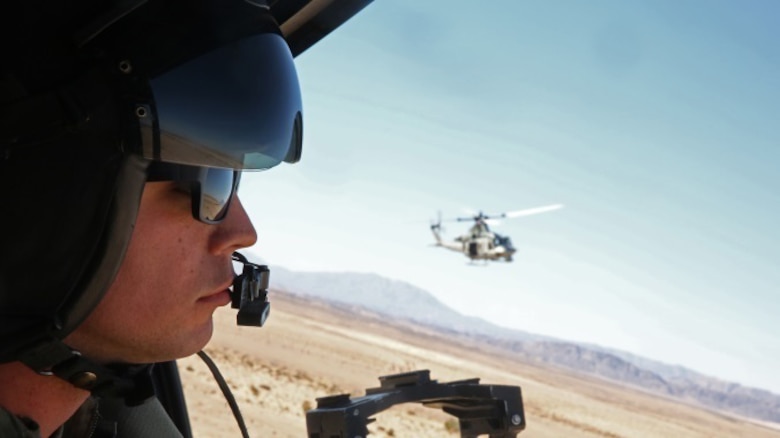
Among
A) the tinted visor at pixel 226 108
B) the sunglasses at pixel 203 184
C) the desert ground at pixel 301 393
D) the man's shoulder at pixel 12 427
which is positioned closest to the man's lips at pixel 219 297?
the sunglasses at pixel 203 184

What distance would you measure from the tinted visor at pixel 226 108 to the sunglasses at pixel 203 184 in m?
0.04

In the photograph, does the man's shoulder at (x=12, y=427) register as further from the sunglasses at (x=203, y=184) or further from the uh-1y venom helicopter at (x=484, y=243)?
the uh-1y venom helicopter at (x=484, y=243)

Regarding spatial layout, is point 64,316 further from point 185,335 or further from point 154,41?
point 154,41

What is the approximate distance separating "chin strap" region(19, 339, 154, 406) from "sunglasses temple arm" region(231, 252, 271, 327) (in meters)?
0.22

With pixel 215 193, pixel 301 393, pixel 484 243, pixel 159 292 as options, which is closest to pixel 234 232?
pixel 215 193

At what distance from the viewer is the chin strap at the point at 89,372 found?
1.37m

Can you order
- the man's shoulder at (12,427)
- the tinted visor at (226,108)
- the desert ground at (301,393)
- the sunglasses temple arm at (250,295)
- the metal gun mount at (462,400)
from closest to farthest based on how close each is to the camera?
the man's shoulder at (12,427) → the tinted visor at (226,108) → the sunglasses temple arm at (250,295) → the metal gun mount at (462,400) → the desert ground at (301,393)

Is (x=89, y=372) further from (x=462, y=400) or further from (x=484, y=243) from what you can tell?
(x=484, y=243)

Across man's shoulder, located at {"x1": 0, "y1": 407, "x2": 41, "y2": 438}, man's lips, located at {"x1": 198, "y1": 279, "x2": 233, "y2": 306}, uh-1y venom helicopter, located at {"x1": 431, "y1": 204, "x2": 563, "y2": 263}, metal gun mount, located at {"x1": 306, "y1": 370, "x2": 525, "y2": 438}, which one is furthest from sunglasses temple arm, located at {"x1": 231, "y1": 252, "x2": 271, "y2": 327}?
uh-1y venom helicopter, located at {"x1": 431, "y1": 204, "x2": 563, "y2": 263}

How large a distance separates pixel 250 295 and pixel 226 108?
453 mm

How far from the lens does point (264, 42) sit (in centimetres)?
153

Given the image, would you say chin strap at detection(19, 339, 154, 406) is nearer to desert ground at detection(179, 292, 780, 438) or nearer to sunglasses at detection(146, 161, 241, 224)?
sunglasses at detection(146, 161, 241, 224)

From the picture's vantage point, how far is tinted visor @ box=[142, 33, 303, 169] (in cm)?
141

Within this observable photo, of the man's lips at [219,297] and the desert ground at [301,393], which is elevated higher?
the man's lips at [219,297]
